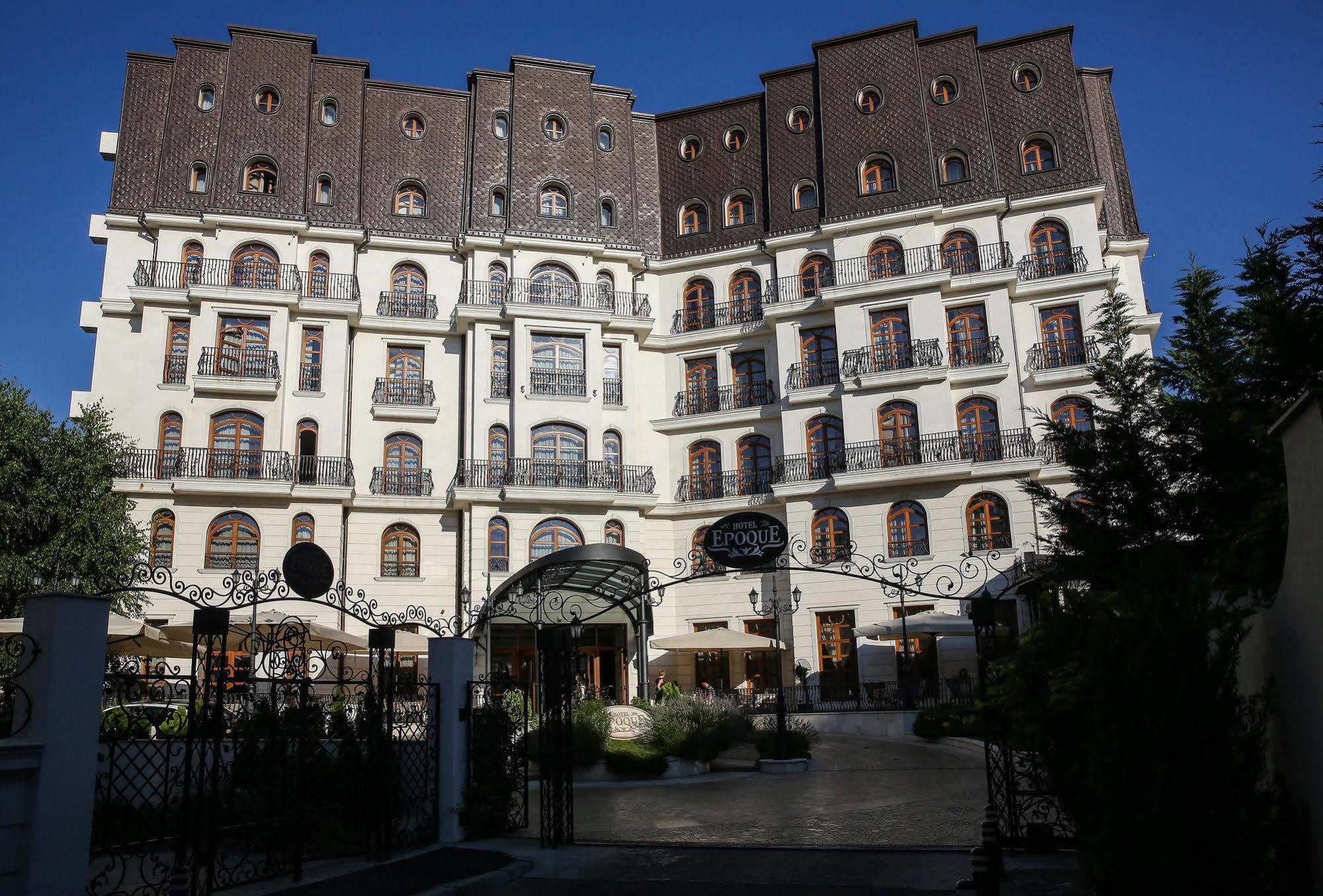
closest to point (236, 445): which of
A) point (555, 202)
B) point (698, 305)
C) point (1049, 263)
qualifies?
point (555, 202)

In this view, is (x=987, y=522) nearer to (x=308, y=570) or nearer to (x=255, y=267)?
(x=308, y=570)

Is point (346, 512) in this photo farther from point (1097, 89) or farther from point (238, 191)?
point (1097, 89)

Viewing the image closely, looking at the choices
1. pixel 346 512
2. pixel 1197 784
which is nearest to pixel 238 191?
pixel 346 512

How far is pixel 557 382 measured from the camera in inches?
1261

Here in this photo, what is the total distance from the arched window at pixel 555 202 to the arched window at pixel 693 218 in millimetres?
4487

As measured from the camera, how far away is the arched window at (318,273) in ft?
104

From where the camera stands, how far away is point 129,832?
10344 mm

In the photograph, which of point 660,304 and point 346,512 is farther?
point 660,304

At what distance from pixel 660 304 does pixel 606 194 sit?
431cm

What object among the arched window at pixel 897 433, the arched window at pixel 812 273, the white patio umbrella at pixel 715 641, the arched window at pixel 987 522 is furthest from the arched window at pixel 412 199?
the arched window at pixel 987 522

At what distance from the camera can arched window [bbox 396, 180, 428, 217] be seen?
1328 inches

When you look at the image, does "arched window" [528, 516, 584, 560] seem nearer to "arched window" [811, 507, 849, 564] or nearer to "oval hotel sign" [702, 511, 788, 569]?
"arched window" [811, 507, 849, 564]

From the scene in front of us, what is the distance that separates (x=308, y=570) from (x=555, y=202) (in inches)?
1013

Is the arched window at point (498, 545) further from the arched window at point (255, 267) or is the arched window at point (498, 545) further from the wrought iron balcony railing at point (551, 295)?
the arched window at point (255, 267)
